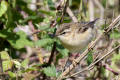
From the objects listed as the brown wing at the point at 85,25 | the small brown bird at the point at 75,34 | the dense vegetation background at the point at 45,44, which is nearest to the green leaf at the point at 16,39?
the dense vegetation background at the point at 45,44

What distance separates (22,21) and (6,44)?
14.3 inches

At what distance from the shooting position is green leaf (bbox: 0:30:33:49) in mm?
3033

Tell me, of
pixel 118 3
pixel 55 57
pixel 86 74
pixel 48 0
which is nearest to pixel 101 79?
pixel 86 74

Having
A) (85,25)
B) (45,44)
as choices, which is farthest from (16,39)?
(85,25)

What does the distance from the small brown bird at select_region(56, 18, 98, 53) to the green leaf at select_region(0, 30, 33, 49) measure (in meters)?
0.61

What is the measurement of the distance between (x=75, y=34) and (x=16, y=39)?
812 millimetres

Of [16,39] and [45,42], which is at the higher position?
[45,42]

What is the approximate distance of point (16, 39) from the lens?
Answer: 319 centimetres

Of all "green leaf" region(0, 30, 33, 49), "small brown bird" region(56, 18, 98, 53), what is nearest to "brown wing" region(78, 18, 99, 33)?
"small brown bird" region(56, 18, 98, 53)

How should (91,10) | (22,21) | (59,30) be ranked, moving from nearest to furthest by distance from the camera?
(59,30) < (22,21) < (91,10)

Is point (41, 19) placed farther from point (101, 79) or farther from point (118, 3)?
point (118, 3)

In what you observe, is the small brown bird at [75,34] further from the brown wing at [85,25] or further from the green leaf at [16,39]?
the green leaf at [16,39]

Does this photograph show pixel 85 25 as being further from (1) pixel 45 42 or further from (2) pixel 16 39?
(2) pixel 16 39

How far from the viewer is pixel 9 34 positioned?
3.09 metres
